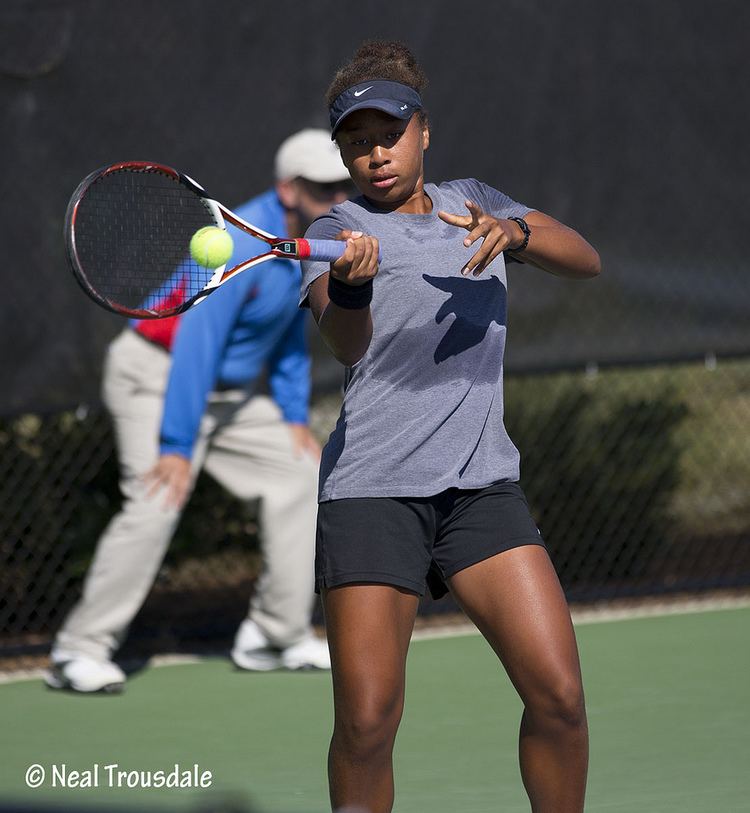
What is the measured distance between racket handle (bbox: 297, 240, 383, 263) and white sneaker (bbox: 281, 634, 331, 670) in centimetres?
272

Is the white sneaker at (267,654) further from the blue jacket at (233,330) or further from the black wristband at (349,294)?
the black wristband at (349,294)

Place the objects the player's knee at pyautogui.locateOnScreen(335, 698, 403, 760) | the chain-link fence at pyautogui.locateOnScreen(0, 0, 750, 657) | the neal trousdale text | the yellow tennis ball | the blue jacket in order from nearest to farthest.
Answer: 1. the player's knee at pyautogui.locateOnScreen(335, 698, 403, 760)
2. the yellow tennis ball
3. the neal trousdale text
4. the blue jacket
5. the chain-link fence at pyautogui.locateOnScreen(0, 0, 750, 657)

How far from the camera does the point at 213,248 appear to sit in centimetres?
325

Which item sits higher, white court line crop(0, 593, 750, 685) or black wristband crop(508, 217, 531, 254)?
black wristband crop(508, 217, 531, 254)

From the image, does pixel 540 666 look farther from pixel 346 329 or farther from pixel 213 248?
pixel 213 248

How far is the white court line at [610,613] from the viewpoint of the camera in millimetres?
5773

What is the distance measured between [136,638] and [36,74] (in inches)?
79.9

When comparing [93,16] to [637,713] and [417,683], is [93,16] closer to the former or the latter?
[417,683]

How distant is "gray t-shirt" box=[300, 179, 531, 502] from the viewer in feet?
10.3

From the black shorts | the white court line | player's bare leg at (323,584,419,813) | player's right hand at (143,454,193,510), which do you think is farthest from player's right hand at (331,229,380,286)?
the white court line

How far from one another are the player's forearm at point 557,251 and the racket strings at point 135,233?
1.31 m

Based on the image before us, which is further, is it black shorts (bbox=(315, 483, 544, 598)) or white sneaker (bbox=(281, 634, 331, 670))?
white sneaker (bbox=(281, 634, 331, 670))

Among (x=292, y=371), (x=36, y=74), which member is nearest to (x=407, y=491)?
(x=292, y=371)

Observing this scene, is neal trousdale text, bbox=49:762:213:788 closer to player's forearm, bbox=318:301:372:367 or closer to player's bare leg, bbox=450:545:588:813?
player's bare leg, bbox=450:545:588:813
